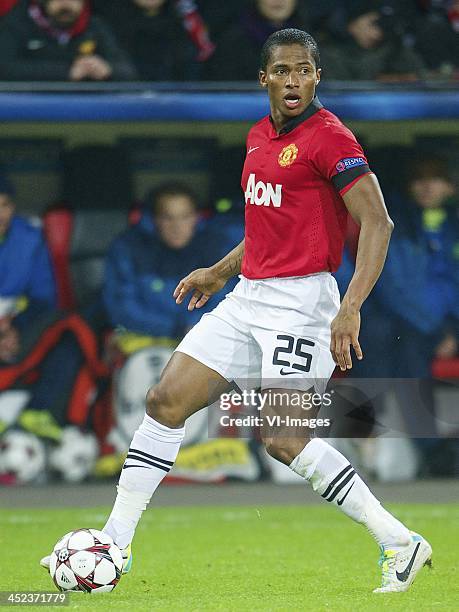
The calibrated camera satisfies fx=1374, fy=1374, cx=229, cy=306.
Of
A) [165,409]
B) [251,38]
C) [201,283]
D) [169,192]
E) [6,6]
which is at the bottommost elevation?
[165,409]

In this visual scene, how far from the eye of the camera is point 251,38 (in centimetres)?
1012

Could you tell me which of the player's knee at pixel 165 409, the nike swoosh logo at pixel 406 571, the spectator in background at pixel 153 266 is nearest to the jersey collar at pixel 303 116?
the player's knee at pixel 165 409

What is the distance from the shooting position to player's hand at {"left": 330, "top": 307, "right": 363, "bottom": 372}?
15.7ft

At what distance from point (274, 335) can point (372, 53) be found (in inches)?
215

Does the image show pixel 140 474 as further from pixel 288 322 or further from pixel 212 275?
pixel 212 275

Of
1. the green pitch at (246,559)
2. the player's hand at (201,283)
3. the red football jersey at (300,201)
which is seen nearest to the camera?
the green pitch at (246,559)

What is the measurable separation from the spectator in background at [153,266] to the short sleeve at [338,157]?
5.13 meters

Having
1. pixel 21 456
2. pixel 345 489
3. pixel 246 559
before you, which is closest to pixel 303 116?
pixel 345 489

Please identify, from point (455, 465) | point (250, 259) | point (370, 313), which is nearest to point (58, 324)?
point (370, 313)

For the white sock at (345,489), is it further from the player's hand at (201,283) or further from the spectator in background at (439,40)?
the spectator in background at (439,40)

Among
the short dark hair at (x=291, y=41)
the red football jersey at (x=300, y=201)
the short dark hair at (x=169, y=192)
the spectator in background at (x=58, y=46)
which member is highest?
the spectator in background at (x=58, y=46)

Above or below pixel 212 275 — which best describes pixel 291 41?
above

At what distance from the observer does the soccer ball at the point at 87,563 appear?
5.07 metres

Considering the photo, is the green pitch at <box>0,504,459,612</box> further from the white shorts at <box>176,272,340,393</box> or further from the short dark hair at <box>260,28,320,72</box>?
the short dark hair at <box>260,28,320,72</box>
